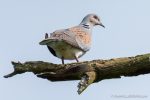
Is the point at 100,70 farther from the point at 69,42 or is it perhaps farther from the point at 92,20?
the point at 92,20

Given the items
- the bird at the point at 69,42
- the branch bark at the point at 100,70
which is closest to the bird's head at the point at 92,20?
the bird at the point at 69,42

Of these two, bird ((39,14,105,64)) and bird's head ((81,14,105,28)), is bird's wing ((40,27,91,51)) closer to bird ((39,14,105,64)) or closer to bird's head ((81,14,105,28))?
bird ((39,14,105,64))

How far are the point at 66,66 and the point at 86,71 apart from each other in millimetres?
447

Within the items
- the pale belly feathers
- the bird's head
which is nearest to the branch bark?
the pale belly feathers

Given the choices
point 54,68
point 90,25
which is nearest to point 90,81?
point 54,68

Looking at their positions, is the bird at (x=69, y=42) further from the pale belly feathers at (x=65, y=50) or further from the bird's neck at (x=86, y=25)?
the bird's neck at (x=86, y=25)

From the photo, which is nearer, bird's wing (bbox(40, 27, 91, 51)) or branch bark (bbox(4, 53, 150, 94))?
branch bark (bbox(4, 53, 150, 94))

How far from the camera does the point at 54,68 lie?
873 centimetres

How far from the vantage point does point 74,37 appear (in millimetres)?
11219

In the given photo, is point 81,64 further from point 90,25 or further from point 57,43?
point 90,25

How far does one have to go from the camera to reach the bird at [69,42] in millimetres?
10656

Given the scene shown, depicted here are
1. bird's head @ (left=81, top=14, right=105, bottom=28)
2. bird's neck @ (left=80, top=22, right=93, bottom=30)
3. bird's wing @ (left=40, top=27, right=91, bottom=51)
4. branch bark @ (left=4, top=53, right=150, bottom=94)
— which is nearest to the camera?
branch bark @ (left=4, top=53, right=150, bottom=94)

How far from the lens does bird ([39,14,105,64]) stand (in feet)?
35.0

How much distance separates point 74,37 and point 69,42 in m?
0.32
